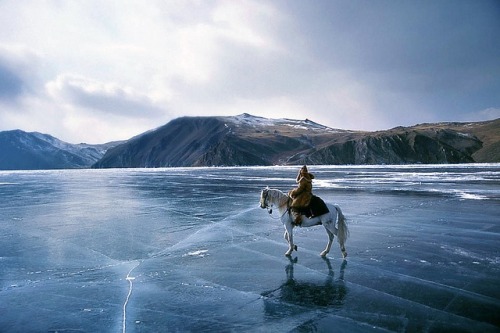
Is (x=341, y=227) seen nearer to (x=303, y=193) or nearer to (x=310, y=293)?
(x=303, y=193)

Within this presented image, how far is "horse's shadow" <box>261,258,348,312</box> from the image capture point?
259 inches

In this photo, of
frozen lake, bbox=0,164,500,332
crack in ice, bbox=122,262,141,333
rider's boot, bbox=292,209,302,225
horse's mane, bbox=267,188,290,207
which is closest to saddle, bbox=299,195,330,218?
rider's boot, bbox=292,209,302,225

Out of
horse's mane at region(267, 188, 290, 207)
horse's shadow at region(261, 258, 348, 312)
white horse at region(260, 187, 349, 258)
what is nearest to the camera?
horse's shadow at region(261, 258, 348, 312)

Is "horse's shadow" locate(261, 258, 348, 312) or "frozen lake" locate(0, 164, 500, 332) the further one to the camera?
"horse's shadow" locate(261, 258, 348, 312)

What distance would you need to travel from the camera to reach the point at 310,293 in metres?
7.05

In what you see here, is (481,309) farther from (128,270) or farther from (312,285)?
(128,270)

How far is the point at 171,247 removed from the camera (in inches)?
436

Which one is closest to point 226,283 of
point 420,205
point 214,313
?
point 214,313

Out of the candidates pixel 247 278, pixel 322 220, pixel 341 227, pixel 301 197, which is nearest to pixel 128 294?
pixel 247 278

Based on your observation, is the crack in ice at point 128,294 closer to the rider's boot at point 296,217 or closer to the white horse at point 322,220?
the white horse at point 322,220

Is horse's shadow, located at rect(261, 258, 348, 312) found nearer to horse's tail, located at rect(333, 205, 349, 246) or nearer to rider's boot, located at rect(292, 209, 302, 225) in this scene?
horse's tail, located at rect(333, 205, 349, 246)

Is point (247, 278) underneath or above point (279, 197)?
underneath

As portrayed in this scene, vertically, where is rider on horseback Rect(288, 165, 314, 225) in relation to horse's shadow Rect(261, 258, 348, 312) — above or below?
above

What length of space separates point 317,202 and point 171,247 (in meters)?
5.07
